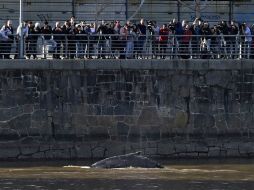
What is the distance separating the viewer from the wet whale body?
34969 millimetres

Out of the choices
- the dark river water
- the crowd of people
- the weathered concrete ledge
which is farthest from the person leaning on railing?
the dark river water

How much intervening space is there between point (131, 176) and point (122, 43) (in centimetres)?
725

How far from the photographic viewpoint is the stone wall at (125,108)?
3731 cm

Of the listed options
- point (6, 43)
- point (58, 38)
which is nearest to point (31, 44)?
point (6, 43)

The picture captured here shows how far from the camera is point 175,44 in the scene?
3906 centimetres

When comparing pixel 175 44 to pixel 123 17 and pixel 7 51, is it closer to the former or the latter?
pixel 7 51

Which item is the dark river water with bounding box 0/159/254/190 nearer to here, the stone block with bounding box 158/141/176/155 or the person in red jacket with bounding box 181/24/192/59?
the stone block with bounding box 158/141/176/155

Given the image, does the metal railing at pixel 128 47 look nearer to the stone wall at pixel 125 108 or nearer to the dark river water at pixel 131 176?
the stone wall at pixel 125 108

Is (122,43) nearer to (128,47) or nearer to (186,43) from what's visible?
(128,47)

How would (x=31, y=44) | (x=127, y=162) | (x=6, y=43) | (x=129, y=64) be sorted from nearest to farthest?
(x=127, y=162) → (x=129, y=64) → (x=6, y=43) → (x=31, y=44)

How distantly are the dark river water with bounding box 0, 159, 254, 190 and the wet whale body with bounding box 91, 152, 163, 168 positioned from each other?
0.32 m

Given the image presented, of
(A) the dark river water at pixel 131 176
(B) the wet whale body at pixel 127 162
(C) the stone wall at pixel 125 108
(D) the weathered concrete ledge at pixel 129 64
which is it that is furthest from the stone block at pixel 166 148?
(B) the wet whale body at pixel 127 162

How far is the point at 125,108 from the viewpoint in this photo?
37.9 m

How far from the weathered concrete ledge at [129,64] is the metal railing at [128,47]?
68 centimetres
